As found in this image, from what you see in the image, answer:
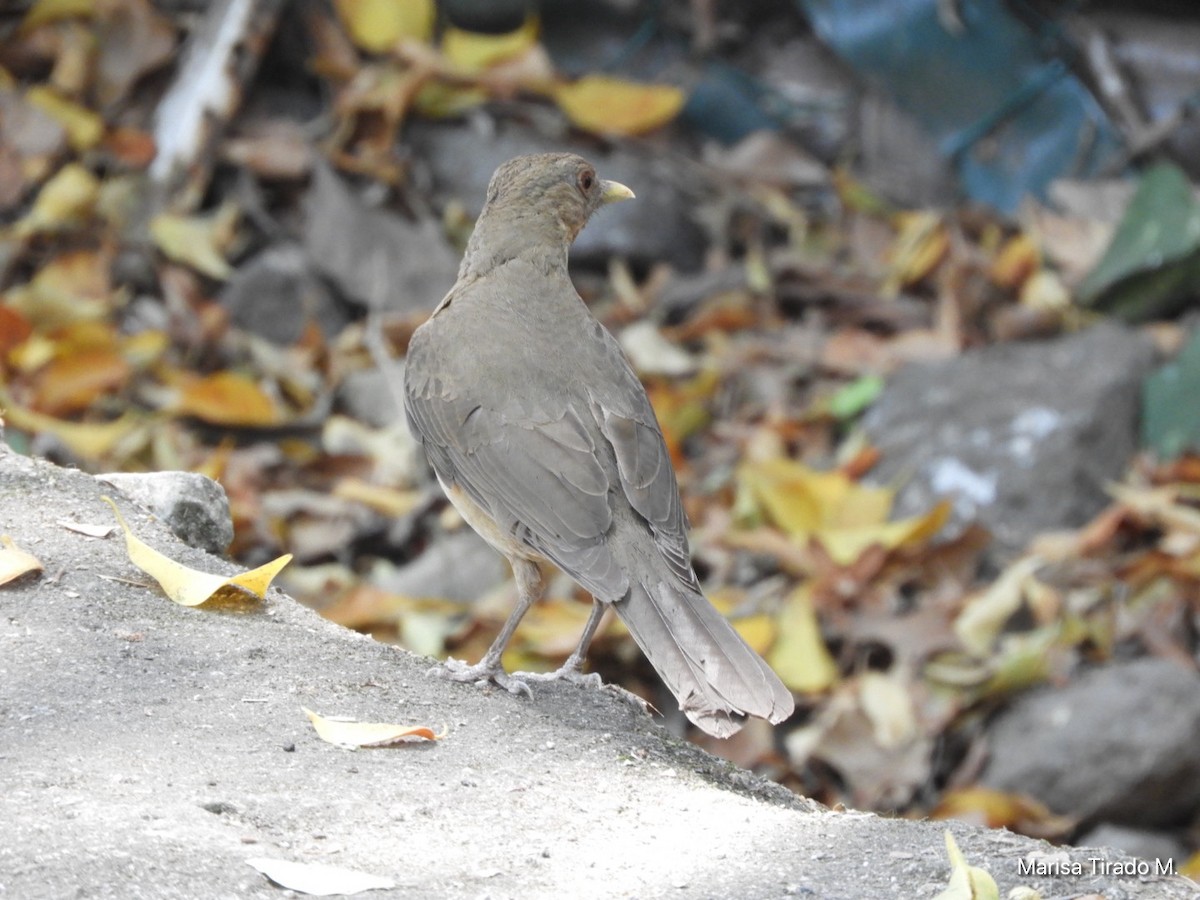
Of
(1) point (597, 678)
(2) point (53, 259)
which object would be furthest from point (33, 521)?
(2) point (53, 259)

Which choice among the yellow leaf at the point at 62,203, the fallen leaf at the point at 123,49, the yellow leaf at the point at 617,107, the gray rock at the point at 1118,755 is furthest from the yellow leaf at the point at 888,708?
the fallen leaf at the point at 123,49

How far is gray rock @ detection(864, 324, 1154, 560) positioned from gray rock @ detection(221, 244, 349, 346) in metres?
2.56

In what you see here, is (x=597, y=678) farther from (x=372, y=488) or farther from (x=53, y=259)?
(x=53, y=259)

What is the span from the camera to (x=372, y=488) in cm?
680

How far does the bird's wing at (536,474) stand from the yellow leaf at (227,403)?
2805 millimetres

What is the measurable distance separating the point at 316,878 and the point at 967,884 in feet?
3.34

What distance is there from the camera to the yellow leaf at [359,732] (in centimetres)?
333

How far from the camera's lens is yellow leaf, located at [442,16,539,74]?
27.9ft

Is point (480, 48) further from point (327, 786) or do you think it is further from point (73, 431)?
point (327, 786)

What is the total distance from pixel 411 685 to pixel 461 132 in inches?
204

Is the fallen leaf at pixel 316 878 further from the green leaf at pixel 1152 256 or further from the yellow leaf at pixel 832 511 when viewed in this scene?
the green leaf at pixel 1152 256

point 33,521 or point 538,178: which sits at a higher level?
point 538,178

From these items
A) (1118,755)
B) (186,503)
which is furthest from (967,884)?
(1118,755)

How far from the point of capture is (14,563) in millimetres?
3676
